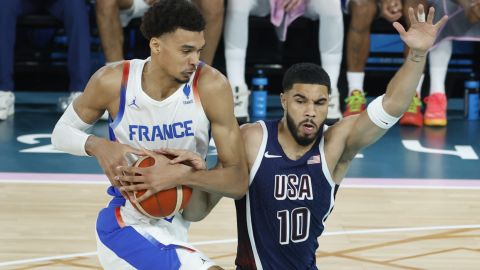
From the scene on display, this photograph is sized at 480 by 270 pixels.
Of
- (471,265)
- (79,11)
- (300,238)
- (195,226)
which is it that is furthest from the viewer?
(79,11)

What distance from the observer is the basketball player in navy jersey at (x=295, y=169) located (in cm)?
425

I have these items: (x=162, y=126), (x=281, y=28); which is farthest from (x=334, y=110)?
(x=162, y=126)

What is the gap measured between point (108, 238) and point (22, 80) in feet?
20.8

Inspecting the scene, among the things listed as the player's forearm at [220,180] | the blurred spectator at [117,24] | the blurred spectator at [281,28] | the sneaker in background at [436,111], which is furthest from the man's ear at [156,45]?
the sneaker in background at [436,111]

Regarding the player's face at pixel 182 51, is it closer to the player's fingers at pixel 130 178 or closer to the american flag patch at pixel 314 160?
the player's fingers at pixel 130 178

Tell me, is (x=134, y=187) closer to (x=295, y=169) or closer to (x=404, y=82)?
(x=295, y=169)

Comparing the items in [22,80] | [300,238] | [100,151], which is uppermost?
[100,151]

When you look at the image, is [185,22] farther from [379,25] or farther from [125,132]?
[379,25]

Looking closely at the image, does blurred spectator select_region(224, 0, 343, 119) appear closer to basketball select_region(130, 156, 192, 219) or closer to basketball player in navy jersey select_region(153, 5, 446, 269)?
basketball player in navy jersey select_region(153, 5, 446, 269)

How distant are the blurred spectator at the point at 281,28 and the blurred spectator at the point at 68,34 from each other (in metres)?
1.17

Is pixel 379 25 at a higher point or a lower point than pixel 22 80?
higher

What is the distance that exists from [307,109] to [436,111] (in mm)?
4907

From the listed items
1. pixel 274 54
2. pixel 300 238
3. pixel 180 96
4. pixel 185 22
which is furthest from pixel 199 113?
pixel 274 54

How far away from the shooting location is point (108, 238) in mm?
4309
